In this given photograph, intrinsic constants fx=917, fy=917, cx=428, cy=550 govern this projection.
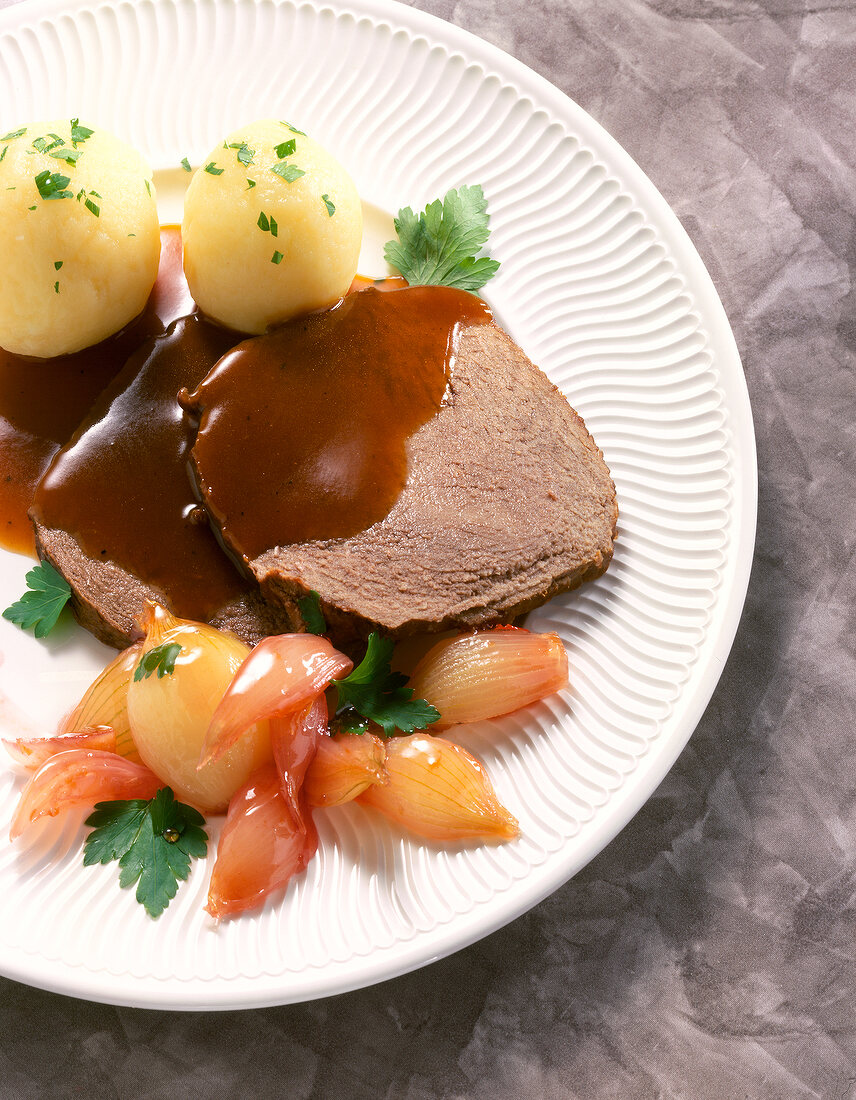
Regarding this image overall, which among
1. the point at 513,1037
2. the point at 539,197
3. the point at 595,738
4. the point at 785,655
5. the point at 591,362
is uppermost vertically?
the point at 539,197

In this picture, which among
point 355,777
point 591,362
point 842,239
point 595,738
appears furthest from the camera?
point 842,239

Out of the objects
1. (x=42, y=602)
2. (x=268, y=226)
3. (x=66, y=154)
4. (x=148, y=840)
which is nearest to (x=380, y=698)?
(x=148, y=840)

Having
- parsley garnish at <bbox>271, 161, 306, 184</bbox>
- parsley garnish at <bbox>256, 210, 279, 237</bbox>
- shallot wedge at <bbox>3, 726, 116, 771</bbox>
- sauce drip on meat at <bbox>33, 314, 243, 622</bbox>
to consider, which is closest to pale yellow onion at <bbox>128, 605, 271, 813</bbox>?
shallot wedge at <bbox>3, 726, 116, 771</bbox>

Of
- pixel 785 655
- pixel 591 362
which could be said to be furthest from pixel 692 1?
pixel 785 655

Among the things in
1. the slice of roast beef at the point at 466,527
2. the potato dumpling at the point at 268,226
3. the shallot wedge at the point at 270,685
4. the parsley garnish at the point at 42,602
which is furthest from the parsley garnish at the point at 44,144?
the shallot wedge at the point at 270,685

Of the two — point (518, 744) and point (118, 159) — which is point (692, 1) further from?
point (518, 744)

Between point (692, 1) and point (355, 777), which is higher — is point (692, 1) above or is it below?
above

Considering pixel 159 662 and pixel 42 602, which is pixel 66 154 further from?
pixel 159 662
